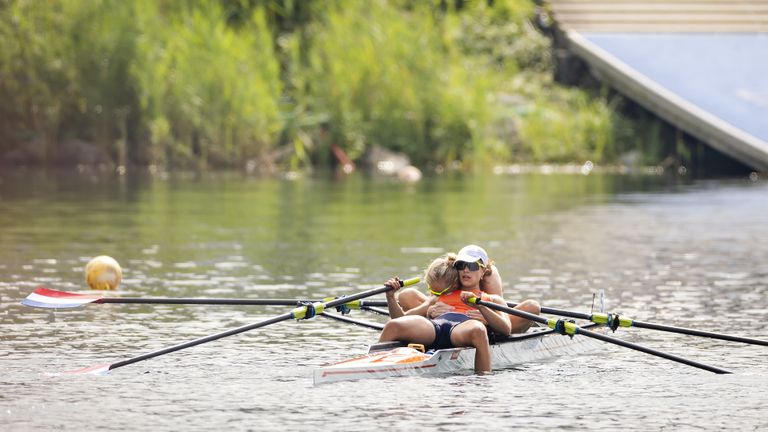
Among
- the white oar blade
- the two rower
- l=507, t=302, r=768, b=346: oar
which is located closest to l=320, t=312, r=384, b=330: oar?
the two rower

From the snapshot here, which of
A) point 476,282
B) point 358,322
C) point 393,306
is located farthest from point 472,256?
point 358,322

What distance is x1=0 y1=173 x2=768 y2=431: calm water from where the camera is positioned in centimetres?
1166

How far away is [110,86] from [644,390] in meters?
30.7

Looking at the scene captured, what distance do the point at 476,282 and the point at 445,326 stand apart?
0.59m

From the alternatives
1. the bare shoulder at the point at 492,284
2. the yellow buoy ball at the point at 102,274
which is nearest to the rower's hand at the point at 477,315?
the bare shoulder at the point at 492,284

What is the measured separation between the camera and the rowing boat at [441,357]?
1247 cm

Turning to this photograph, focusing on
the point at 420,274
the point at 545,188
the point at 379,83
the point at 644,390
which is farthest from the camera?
the point at 379,83

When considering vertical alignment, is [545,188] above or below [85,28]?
below

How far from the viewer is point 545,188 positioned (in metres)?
36.2

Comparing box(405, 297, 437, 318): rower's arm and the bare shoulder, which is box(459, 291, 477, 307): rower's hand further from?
the bare shoulder

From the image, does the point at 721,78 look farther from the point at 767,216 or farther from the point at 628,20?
the point at 767,216

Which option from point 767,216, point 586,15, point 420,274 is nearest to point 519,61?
point 586,15

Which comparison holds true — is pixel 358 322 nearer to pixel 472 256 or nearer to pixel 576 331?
pixel 472 256

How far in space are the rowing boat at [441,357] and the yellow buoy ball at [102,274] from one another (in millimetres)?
5862
